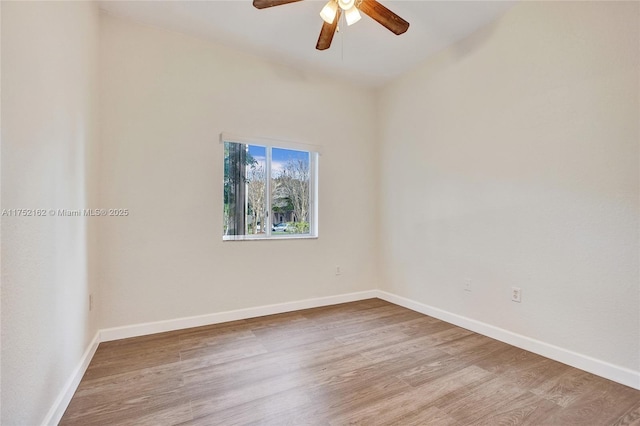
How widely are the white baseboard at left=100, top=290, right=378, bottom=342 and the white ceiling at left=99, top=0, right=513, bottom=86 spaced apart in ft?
8.74

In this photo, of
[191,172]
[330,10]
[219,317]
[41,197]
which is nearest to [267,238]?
[219,317]

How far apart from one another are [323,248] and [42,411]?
8.61 ft

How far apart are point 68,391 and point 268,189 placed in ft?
7.43

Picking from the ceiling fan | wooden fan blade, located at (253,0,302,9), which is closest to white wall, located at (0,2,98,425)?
wooden fan blade, located at (253,0,302,9)

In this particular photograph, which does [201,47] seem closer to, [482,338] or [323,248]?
[323,248]

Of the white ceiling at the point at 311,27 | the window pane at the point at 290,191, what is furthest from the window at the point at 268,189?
the white ceiling at the point at 311,27

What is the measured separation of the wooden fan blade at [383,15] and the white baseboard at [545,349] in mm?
2593

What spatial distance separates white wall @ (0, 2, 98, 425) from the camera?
1.10 m

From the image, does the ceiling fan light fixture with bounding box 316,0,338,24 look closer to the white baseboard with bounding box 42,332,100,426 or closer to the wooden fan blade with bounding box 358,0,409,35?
the wooden fan blade with bounding box 358,0,409,35

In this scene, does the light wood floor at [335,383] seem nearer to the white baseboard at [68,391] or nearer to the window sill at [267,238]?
the white baseboard at [68,391]

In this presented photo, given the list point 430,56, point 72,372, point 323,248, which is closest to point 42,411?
point 72,372

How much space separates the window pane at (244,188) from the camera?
3.14 meters

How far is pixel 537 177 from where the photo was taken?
236 cm

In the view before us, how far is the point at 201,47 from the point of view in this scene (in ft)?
9.60
